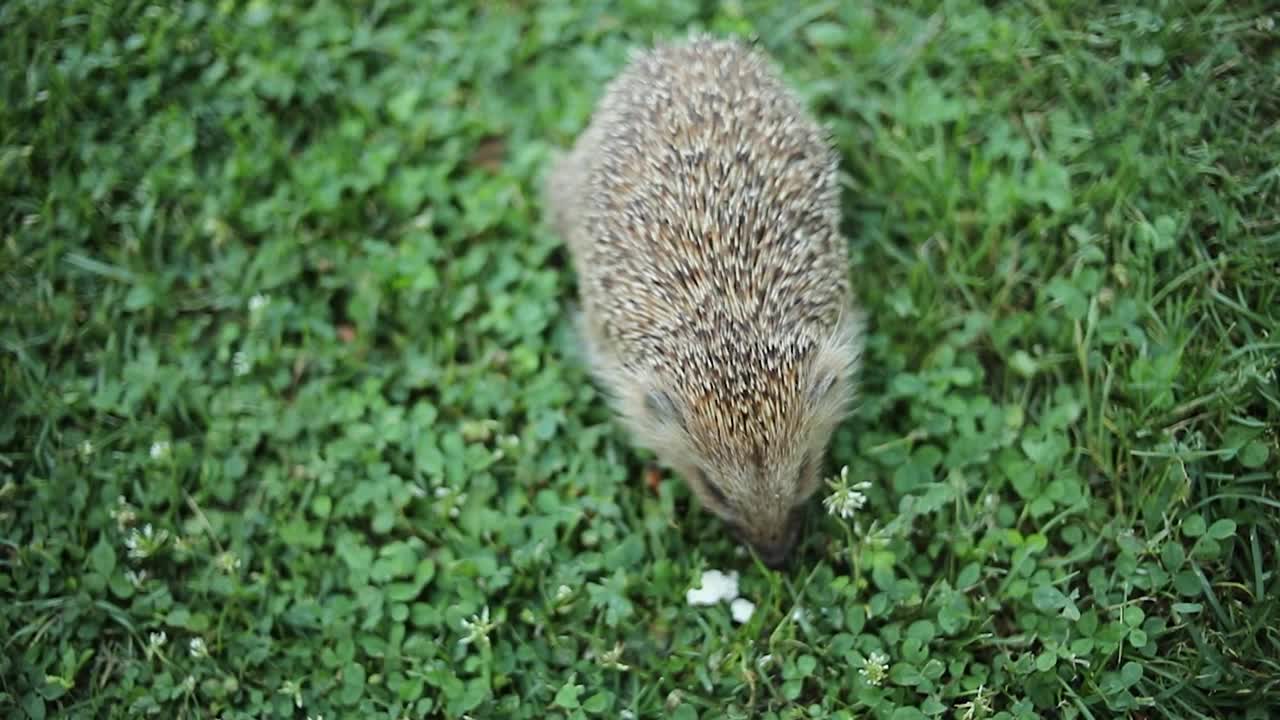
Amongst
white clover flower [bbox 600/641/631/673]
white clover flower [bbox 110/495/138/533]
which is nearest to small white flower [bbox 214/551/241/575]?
white clover flower [bbox 110/495/138/533]

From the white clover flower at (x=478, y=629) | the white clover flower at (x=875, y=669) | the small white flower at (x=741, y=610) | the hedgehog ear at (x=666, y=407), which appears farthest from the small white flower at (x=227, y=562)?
the white clover flower at (x=875, y=669)

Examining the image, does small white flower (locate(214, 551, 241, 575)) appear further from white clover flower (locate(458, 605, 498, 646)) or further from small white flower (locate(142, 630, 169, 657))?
white clover flower (locate(458, 605, 498, 646))

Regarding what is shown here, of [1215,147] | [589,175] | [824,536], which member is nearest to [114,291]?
[589,175]

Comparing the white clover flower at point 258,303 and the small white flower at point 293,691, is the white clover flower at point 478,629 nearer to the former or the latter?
the small white flower at point 293,691

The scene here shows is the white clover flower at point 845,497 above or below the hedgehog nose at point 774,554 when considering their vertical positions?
above

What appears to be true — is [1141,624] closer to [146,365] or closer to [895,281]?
[895,281]

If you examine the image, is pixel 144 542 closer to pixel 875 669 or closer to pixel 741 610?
pixel 741 610
